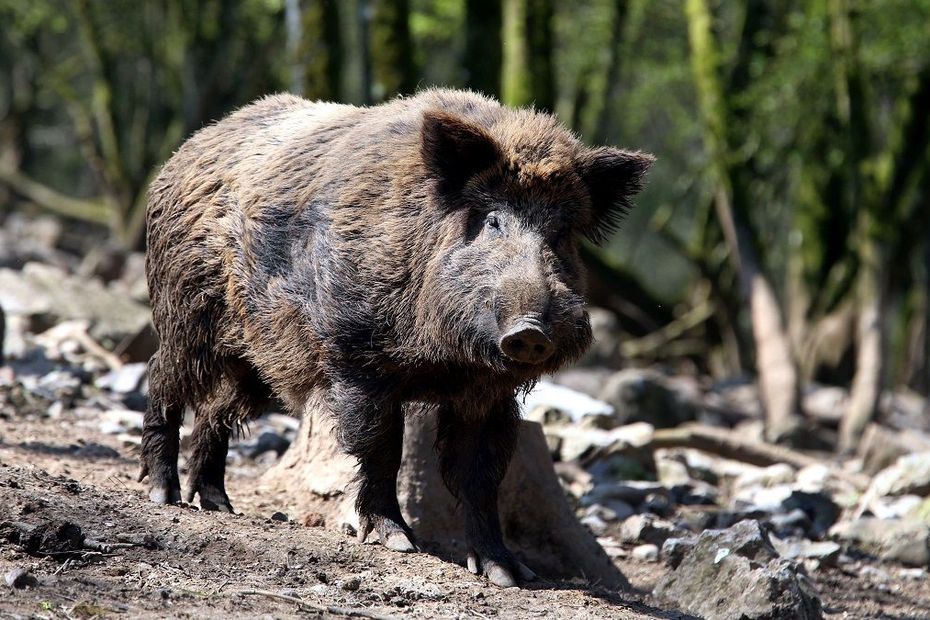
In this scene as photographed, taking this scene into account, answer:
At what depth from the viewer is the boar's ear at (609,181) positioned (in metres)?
5.96

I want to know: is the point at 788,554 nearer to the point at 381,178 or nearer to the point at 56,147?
the point at 381,178

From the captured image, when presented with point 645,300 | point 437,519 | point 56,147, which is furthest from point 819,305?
point 56,147

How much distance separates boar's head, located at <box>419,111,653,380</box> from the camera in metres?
5.33

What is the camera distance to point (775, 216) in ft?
89.7

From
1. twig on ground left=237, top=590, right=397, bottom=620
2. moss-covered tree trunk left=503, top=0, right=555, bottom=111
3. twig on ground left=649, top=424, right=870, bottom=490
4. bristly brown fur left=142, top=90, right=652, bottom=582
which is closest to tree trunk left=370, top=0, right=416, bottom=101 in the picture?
moss-covered tree trunk left=503, top=0, right=555, bottom=111

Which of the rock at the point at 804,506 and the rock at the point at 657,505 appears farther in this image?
the rock at the point at 804,506

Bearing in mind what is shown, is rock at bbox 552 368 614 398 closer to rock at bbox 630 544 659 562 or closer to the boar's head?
rock at bbox 630 544 659 562

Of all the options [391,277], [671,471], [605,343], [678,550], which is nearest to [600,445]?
[671,471]

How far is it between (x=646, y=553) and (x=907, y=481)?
11.6 ft

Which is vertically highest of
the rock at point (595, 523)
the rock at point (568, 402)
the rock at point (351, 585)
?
the rock at point (568, 402)

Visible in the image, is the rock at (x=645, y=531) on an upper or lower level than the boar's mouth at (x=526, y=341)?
lower

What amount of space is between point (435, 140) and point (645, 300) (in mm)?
13607

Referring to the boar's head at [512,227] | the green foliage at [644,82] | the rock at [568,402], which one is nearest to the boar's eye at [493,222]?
the boar's head at [512,227]

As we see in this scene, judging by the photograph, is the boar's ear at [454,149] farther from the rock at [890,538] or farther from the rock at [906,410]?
the rock at [906,410]
